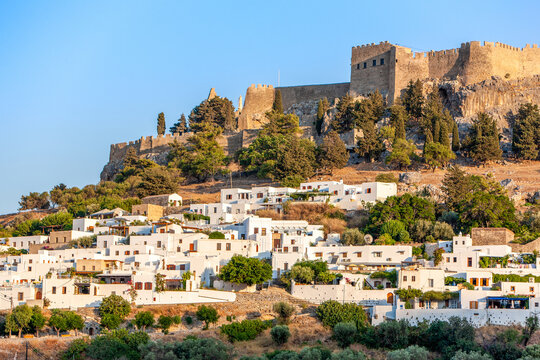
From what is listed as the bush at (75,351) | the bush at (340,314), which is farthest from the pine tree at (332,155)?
the bush at (75,351)

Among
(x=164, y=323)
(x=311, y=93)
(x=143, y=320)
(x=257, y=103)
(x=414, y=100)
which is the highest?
(x=311, y=93)

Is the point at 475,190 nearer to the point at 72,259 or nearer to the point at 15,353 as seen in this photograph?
the point at 72,259

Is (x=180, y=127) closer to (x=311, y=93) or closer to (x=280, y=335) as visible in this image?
(x=311, y=93)

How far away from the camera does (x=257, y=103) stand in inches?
3376

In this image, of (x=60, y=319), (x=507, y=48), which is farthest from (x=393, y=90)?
(x=60, y=319)

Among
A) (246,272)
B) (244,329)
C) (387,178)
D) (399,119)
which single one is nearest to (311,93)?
(399,119)

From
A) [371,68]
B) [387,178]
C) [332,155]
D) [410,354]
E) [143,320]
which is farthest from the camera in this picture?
[371,68]

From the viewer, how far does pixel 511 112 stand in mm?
71750

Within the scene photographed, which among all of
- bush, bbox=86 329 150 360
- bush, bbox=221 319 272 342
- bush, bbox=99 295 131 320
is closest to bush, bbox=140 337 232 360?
bush, bbox=86 329 150 360

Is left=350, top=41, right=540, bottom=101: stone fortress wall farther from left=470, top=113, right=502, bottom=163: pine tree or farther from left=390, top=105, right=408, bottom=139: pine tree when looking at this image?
left=470, top=113, right=502, bottom=163: pine tree

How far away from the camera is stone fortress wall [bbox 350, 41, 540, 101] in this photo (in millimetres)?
75250

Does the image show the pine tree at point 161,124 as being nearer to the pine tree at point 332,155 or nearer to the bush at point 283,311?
the pine tree at point 332,155

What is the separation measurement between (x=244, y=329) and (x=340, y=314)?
4.44m

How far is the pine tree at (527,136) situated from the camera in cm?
6650
